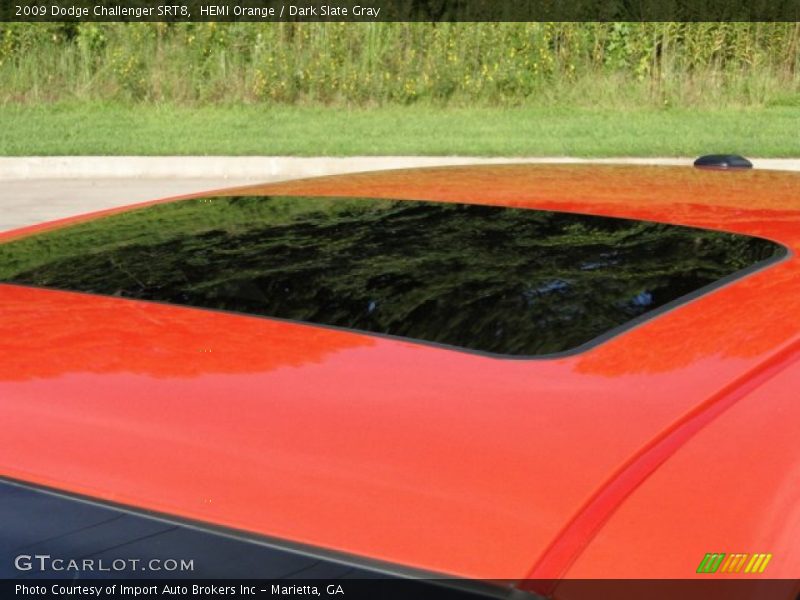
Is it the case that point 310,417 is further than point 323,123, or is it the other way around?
point 323,123

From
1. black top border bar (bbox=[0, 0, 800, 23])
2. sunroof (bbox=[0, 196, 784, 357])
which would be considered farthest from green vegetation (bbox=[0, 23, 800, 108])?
sunroof (bbox=[0, 196, 784, 357])

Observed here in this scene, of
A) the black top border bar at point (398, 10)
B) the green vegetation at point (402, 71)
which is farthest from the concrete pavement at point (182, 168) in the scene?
the black top border bar at point (398, 10)

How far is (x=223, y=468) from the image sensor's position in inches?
60.1

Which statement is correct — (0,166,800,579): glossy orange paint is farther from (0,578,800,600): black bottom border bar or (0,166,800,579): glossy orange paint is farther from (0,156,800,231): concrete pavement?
(0,156,800,231): concrete pavement

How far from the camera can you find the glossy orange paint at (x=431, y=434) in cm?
146

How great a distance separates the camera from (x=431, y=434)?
1.61 m

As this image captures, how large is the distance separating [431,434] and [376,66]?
18338 millimetres

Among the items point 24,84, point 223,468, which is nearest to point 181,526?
point 223,468

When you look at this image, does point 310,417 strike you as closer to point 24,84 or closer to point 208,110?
point 208,110

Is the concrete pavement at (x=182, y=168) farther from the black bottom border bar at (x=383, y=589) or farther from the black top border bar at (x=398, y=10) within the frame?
the black bottom border bar at (x=383, y=589)

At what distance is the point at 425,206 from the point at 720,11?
1877 cm
